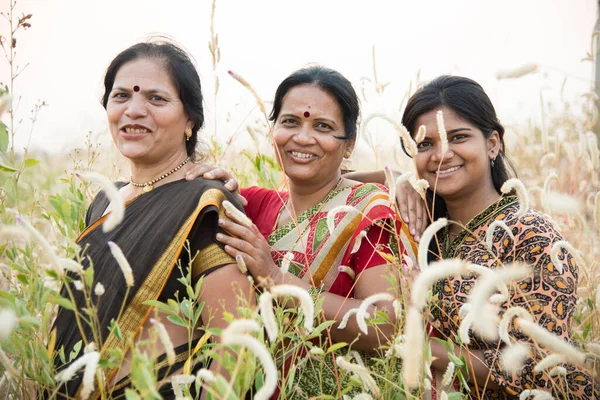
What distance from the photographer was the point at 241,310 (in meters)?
1.39

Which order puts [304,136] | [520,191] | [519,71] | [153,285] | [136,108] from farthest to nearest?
[304,136]
[136,108]
[153,285]
[520,191]
[519,71]

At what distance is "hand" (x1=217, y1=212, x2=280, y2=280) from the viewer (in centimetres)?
210

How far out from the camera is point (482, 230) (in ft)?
8.11

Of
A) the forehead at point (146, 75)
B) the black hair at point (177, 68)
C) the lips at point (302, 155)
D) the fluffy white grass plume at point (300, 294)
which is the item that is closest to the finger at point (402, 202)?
the lips at point (302, 155)

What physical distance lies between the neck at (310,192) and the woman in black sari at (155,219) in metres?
0.47

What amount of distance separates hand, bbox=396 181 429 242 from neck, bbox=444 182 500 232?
0.16 m

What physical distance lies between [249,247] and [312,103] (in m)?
0.80

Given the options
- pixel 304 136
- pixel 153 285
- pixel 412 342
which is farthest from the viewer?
pixel 304 136

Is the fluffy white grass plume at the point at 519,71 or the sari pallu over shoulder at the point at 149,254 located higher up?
the fluffy white grass plume at the point at 519,71

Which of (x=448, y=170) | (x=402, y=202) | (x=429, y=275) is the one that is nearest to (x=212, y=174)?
(x=402, y=202)

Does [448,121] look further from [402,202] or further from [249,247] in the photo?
[249,247]

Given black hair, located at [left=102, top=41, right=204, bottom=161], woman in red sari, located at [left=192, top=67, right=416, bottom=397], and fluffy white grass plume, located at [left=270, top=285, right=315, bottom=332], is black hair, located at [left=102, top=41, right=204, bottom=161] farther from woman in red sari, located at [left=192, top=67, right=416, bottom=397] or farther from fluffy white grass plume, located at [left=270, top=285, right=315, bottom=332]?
fluffy white grass plume, located at [left=270, top=285, right=315, bottom=332]

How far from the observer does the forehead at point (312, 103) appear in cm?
258

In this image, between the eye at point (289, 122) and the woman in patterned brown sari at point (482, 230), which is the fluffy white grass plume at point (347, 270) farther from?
the eye at point (289, 122)
